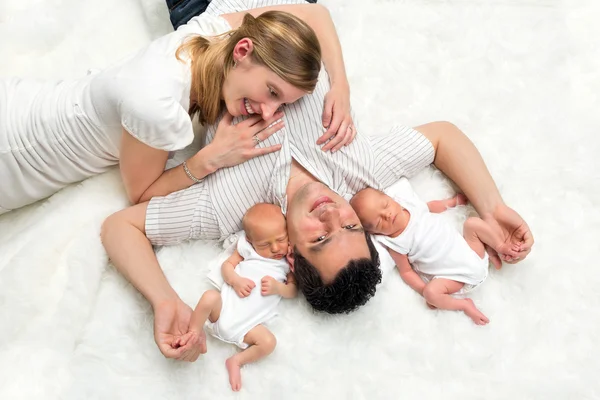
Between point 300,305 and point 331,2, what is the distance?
0.85 meters

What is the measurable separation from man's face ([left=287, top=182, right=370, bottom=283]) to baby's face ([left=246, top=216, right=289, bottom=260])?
0.02 metres

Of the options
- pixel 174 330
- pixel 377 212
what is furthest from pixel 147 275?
pixel 377 212

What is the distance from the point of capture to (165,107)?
1.10 m

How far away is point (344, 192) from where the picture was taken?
4.30ft

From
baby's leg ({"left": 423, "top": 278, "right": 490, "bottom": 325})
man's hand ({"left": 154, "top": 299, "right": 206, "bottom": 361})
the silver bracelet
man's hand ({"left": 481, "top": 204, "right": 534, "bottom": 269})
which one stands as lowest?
baby's leg ({"left": 423, "top": 278, "right": 490, "bottom": 325})

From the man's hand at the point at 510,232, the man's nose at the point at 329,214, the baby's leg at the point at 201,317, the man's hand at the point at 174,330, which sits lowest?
the man's hand at the point at 510,232

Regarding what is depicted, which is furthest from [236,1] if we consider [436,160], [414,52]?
[436,160]

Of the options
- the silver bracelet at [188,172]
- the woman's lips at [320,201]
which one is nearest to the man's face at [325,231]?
the woman's lips at [320,201]

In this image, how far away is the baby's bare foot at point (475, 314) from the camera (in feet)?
4.00

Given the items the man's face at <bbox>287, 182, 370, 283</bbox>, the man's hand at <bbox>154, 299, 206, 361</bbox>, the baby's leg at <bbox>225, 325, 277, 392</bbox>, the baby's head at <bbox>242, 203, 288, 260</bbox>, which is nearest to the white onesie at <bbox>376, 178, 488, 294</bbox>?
the man's face at <bbox>287, 182, 370, 283</bbox>

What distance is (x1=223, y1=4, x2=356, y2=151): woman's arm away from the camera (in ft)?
4.21

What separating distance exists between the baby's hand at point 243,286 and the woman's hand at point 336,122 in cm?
33

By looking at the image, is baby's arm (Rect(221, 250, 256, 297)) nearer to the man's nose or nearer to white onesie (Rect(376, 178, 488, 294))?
the man's nose

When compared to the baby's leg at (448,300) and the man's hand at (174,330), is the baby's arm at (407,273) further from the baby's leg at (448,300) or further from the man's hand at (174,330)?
the man's hand at (174,330)
